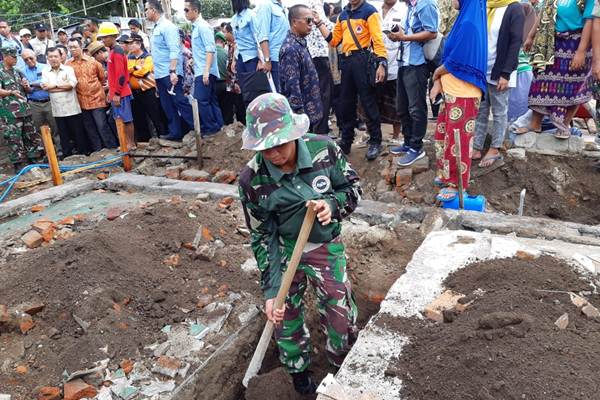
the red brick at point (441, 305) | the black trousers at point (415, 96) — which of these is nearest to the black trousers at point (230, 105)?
the black trousers at point (415, 96)

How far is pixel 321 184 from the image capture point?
8.51 feet

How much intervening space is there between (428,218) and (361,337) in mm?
1884

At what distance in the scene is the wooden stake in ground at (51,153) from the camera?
596cm

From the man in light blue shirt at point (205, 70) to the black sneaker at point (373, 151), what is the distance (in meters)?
2.74

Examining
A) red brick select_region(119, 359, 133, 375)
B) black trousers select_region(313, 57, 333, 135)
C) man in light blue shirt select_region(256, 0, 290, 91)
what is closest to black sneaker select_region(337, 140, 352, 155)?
black trousers select_region(313, 57, 333, 135)

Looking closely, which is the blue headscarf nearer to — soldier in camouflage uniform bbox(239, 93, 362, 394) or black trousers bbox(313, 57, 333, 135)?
soldier in camouflage uniform bbox(239, 93, 362, 394)

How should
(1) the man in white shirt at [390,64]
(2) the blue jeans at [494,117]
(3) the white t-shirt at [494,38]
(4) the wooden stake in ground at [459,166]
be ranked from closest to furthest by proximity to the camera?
1. (4) the wooden stake in ground at [459,166]
2. (3) the white t-shirt at [494,38]
3. (2) the blue jeans at [494,117]
4. (1) the man in white shirt at [390,64]

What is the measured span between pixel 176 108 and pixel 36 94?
2517 mm

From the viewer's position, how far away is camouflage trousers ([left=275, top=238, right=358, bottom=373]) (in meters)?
2.70

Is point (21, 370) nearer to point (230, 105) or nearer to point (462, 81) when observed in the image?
point (462, 81)

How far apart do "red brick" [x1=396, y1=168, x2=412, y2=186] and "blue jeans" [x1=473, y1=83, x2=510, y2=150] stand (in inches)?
31.1

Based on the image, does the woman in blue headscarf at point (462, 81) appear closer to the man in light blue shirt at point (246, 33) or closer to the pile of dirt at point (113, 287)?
the pile of dirt at point (113, 287)

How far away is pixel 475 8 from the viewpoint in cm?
409

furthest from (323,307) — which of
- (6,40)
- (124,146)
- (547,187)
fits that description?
(6,40)
